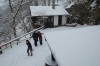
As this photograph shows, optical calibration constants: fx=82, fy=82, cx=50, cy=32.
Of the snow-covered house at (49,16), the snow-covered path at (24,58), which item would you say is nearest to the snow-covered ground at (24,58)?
the snow-covered path at (24,58)

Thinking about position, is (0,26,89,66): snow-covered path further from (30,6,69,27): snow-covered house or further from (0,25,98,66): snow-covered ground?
(30,6,69,27): snow-covered house

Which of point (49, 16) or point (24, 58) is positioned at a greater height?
point (49, 16)

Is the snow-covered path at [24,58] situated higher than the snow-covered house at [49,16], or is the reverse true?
the snow-covered house at [49,16]

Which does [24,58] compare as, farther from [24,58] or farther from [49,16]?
[49,16]

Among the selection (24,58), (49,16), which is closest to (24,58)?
(24,58)

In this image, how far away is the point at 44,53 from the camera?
26.8 ft

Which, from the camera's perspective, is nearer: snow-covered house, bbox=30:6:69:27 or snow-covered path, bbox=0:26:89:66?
snow-covered path, bbox=0:26:89:66

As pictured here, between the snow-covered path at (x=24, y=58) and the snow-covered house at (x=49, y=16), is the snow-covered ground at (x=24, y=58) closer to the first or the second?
the snow-covered path at (x=24, y=58)

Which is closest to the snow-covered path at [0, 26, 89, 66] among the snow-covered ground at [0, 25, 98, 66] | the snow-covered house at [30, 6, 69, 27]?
the snow-covered ground at [0, 25, 98, 66]

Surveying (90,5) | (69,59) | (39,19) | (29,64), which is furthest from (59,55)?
(90,5)

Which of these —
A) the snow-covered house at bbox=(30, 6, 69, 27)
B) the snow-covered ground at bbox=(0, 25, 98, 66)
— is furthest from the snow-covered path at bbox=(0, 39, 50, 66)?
the snow-covered house at bbox=(30, 6, 69, 27)

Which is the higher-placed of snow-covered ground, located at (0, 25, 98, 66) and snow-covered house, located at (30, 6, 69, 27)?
snow-covered house, located at (30, 6, 69, 27)

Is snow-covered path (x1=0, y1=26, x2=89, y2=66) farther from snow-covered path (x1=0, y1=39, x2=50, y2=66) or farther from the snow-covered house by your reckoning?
the snow-covered house

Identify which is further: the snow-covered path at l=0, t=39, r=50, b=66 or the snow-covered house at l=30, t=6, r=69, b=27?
the snow-covered house at l=30, t=6, r=69, b=27
